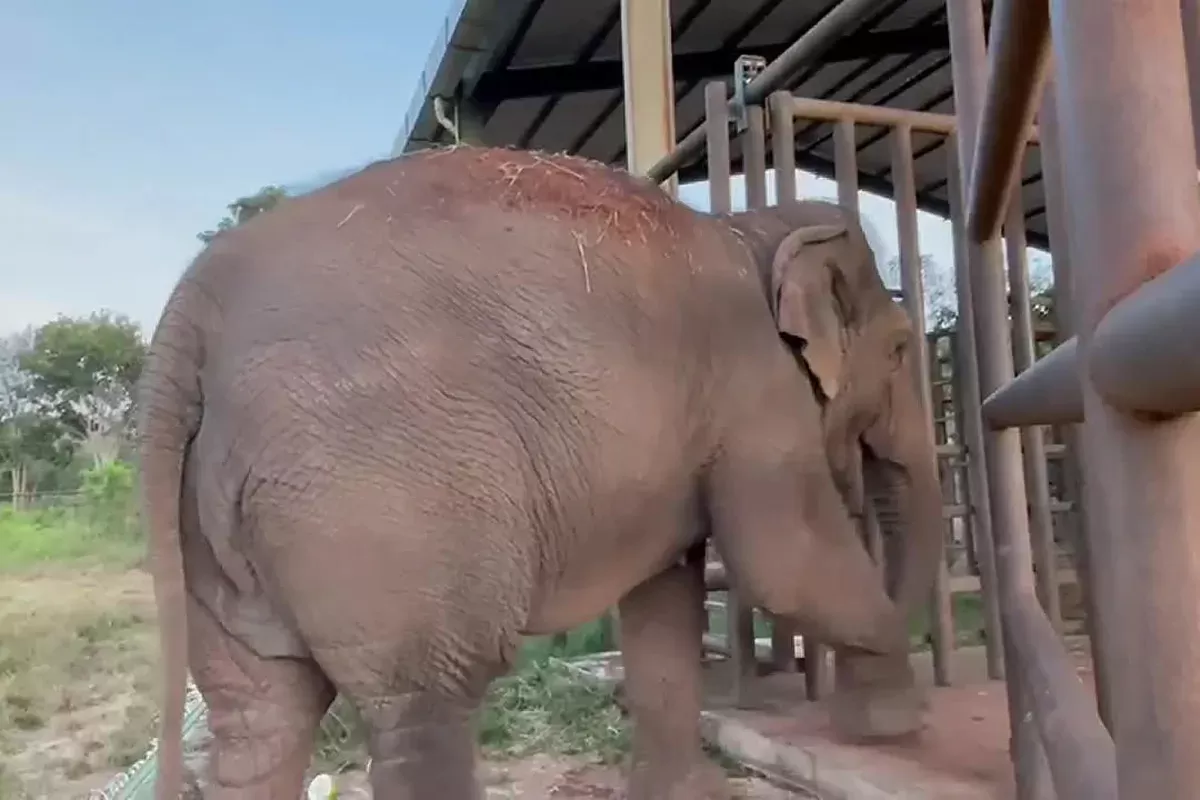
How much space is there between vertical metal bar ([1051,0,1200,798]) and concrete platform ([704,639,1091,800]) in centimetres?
164

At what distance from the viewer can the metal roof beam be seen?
22.0 feet

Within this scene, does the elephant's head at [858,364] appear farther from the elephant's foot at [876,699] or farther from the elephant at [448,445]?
the elephant's foot at [876,699]

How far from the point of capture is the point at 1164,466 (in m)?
0.44

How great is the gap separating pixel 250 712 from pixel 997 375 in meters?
1.30

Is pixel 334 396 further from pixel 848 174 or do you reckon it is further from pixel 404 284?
pixel 848 174

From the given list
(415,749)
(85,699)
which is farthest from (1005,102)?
(85,699)

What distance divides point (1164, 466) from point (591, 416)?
1564 millimetres

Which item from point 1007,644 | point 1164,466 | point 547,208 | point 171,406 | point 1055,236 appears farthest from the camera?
point 547,208

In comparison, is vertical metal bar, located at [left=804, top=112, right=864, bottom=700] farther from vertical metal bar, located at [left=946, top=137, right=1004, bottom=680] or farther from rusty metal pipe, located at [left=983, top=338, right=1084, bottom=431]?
rusty metal pipe, located at [left=983, top=338, right=1084, bottom=431]

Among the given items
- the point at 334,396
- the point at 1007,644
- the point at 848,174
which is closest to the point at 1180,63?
the point at 1007,644

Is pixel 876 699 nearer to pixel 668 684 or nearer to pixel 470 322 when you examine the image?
pixel 668 684

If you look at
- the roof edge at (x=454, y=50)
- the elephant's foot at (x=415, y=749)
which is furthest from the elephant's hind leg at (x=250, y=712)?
the roof edge at (x=454, y=50)

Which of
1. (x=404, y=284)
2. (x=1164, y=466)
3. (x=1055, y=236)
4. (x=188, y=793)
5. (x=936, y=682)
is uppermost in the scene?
(x=404, y=284)

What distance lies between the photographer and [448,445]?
1.84 metres
